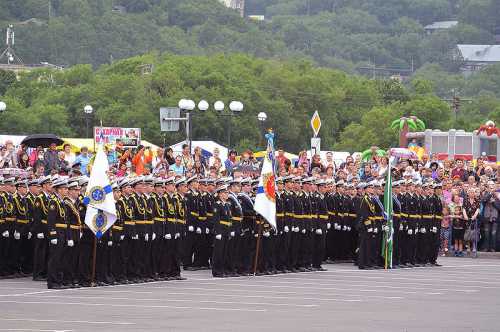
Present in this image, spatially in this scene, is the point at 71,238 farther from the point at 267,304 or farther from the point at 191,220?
the point at 191,220

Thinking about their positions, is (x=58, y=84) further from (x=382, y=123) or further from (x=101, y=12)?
(x=101, y=12)

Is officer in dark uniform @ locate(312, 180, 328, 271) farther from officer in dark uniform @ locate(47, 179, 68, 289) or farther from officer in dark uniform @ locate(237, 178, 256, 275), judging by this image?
officer in dark uniform @ locate(47, 179, 68, 289)

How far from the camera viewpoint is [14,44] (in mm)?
158875

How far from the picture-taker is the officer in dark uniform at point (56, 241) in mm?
25047

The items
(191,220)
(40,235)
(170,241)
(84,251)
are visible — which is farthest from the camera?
(191,220)

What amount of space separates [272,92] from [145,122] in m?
22.8

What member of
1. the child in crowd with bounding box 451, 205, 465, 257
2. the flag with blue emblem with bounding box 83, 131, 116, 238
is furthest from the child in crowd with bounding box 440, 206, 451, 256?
the flag with blue emblem with bounding box 83, 131, 116, 238

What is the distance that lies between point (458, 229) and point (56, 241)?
13.9m

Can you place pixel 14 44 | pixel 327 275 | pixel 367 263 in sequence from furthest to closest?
1. pixel 14 44
2. pixel 367 263
3. pixel 327 275

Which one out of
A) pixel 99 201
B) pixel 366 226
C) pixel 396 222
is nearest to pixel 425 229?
pixel 396 222

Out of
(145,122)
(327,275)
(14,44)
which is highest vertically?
(14,44)

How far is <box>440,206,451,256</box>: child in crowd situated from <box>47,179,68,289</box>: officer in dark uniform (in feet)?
43.0

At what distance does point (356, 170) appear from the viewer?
3478 centimetres

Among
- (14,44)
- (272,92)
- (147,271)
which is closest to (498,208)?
(147,271)
